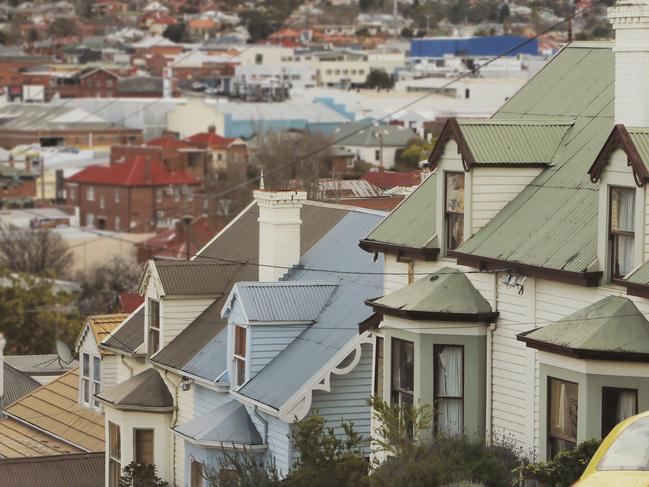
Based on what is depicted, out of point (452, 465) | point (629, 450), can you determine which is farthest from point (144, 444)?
point (629, 450)

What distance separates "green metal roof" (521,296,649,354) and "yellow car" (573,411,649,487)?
134 inches

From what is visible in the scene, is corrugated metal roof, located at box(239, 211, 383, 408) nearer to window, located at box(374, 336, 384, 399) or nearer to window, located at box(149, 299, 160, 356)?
window, located at box(374, 336, 384, 399)

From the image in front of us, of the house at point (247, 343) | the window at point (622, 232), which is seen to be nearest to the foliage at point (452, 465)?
the window at point (622, 232)

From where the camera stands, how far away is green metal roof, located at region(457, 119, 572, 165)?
80.4 ft

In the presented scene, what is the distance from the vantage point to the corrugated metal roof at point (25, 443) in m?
37.0

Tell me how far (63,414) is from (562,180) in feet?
57.7

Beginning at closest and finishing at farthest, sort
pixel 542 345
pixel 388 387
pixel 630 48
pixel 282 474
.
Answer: pixel 542 345 < pixel 630 48 < pixel 388 387 < pixel 282 474

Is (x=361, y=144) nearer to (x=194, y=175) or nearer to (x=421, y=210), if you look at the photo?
(x=194, y=175)

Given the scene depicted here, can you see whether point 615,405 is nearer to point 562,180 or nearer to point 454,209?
point 562,180

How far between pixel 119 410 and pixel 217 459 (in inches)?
148

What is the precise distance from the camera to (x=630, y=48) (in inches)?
923

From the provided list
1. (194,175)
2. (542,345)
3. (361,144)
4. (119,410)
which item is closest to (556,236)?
(542,345)

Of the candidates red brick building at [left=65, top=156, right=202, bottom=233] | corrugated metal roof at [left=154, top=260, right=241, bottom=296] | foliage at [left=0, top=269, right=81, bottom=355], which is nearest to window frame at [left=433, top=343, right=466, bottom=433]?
corrugated metal roof at [left=154, top=260, right=241, bottom=296]

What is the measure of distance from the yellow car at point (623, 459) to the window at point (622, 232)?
4245 millimetres
